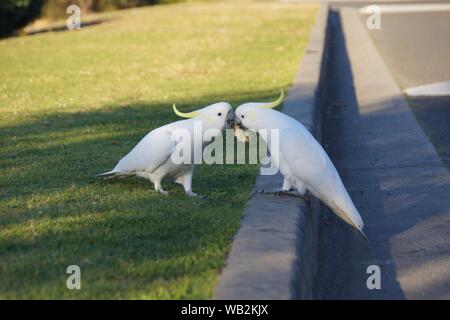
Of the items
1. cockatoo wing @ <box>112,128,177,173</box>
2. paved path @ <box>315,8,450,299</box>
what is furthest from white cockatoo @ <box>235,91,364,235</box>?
cockatoo wing @ <box>112,128,177,173</box>

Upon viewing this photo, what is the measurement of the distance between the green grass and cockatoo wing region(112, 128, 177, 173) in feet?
0.59

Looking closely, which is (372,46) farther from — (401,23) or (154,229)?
(154,229)

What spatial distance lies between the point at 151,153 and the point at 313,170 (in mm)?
989

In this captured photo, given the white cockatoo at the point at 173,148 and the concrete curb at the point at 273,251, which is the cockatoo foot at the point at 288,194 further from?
the white cockatoo at the point at 173,148

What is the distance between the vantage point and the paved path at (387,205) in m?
4.53

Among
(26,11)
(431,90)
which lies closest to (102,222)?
(431,90)

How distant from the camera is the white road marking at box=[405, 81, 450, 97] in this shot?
33.8 feet

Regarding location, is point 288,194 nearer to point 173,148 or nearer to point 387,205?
point 173,148

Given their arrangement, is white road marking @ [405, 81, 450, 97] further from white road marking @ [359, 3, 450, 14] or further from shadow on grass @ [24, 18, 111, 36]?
white road marking @ [359, 3, 450, 14]

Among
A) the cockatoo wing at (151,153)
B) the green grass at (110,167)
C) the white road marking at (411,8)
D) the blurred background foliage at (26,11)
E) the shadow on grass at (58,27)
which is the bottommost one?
the white road marking at (411,8)

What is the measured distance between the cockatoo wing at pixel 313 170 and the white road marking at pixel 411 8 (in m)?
20.5

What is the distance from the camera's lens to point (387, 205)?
19.3 ft

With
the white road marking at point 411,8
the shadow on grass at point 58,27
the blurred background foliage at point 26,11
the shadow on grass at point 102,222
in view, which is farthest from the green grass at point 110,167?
the white road marking at point 411,8

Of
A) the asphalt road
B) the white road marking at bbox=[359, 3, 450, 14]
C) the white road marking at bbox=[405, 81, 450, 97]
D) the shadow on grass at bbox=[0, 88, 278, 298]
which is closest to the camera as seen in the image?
the shadow on grass at bbox=[0, 88, 278, 298]
